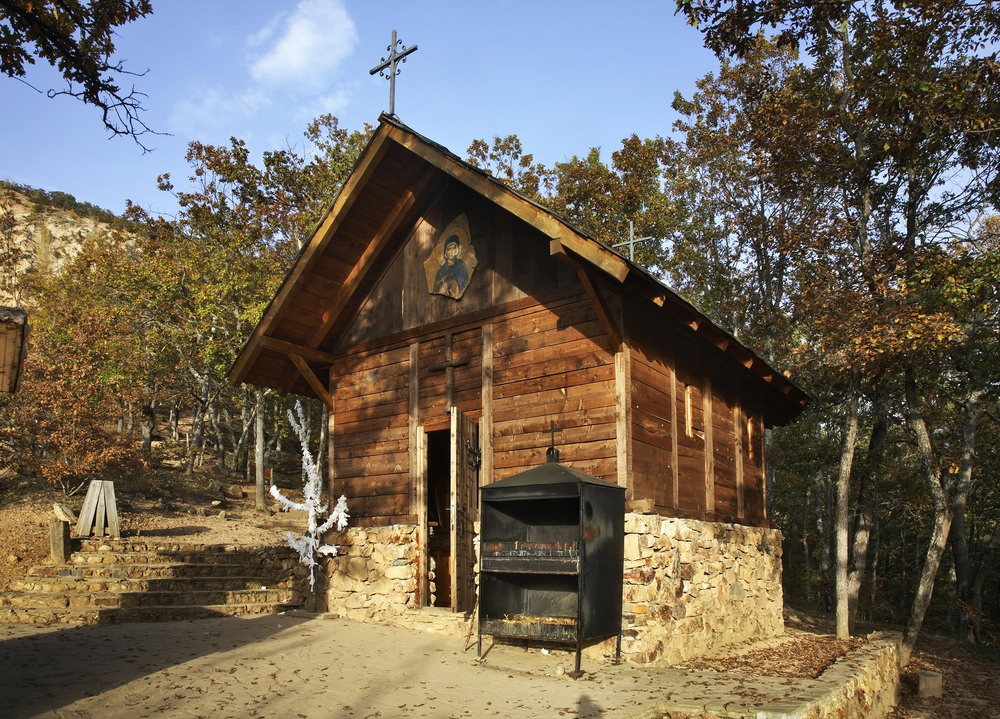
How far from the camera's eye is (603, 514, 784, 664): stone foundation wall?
30.0 ft

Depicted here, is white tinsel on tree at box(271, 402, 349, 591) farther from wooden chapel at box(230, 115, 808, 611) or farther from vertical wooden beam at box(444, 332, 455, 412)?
vertical wooden beam at box(444, 332, 455, 412)

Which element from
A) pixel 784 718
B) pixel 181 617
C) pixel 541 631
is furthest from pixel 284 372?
pixel 784 718

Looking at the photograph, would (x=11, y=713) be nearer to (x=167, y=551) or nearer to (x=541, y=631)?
(x=541, y=631)

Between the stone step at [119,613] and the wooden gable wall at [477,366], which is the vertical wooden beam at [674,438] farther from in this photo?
the stone step at [119,613]

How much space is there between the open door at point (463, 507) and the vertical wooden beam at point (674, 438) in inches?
110

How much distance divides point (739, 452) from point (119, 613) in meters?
10.5

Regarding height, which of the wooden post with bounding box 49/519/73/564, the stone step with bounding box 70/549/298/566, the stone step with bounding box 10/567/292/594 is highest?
the wooden post with bounding box 49/519/73/564

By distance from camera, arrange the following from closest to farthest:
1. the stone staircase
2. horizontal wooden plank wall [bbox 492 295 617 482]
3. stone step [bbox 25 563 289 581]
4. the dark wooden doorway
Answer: horizontal wooden plank wall [bbox 492 295 617 482] < the dark wooden doorway < the stone staircase < stone step [bbox 25 563 289 581]

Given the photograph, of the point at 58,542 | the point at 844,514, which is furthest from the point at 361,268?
the point at 844,514

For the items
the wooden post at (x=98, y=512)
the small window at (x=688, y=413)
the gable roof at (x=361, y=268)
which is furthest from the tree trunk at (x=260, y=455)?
the small window at (x=688, y=413)

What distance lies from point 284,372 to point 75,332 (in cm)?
1438

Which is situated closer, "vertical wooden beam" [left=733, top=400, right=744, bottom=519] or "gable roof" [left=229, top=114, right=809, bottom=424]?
"gable roof" [left=229, top=114, right=809, bottom=424]

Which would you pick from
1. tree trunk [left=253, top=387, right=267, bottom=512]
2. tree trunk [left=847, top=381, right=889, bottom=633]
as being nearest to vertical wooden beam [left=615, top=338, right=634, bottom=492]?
tree trunk [left=847, top=381, right=889, bottom=633]

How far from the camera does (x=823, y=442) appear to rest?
64.4ft
